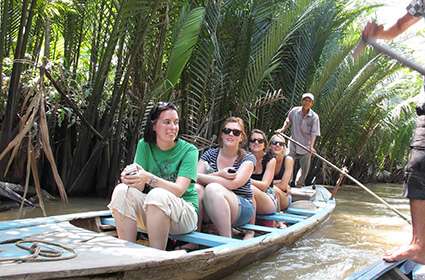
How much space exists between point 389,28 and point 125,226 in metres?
2.10

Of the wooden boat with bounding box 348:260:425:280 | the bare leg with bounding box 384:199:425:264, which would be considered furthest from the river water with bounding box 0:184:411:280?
the bare leg with bounding box 384:199:425:264

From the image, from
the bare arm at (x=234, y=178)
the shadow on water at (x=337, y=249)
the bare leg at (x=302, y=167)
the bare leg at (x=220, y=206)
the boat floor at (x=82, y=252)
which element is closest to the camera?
the boat floor at (x=82, y=252)

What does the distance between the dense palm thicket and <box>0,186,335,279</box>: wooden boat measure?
1.48 metres

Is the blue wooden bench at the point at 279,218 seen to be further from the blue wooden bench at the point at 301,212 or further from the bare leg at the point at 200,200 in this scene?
the bare leg at the point at 200,200

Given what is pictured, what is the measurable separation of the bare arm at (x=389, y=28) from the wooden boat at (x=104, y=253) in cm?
159

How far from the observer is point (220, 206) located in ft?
12.8

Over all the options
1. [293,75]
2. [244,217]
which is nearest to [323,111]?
[293,75]

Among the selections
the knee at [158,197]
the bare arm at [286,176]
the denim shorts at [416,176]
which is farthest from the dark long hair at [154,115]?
the bare arm at [286,176]

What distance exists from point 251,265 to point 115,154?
4048 mm

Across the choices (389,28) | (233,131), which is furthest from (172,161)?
(389,28)

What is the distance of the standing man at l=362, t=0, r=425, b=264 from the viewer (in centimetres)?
222

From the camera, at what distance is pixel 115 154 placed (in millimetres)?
7746

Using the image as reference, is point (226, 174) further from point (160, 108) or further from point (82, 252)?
point (82, 252)

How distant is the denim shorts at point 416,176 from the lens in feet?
7.26
